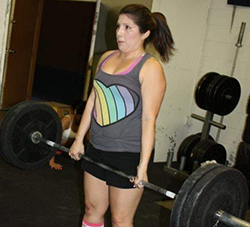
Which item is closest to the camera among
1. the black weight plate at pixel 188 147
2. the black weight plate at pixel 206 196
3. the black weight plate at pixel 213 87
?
the black weight plate at pixel 206 196

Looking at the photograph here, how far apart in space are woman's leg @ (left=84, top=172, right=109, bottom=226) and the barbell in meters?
0.09

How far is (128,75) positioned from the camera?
4.78ft

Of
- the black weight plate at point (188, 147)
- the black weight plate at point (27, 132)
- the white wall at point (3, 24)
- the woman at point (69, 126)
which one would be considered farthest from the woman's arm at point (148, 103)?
the white wall at point (3, 24)

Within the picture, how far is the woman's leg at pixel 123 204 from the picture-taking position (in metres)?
1.51

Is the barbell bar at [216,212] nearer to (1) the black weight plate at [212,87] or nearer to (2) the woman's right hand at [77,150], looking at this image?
(2) the woman's right hand at [77,150]

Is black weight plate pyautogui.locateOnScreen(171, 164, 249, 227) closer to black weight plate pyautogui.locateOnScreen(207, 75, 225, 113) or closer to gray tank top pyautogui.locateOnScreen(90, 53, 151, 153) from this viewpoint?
gray tank top pyautogui.locateOnScreen(90, 53, 151, 153)

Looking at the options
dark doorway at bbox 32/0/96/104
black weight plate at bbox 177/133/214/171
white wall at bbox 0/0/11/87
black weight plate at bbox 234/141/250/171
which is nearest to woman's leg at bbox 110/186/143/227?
black weight plate at bbox 234/141/250/171

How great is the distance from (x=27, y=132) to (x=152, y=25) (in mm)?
745

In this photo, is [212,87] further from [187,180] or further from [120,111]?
[187,180]

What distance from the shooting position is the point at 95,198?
1581mm

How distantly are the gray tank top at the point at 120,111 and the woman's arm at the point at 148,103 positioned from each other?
26mm

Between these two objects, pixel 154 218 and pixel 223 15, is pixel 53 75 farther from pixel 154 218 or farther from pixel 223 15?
pixel 154 218

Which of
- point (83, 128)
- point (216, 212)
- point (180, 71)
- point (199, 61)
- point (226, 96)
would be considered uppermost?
point (199, 61)

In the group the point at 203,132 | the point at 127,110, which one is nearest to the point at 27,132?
the point at 127,110
